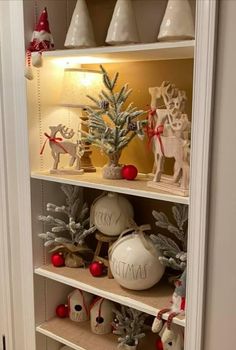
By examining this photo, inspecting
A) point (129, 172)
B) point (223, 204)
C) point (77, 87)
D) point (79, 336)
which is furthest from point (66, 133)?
point (79, 336)

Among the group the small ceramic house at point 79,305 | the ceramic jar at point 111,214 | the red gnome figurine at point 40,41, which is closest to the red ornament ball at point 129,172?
the ceramic jar at point 111,214

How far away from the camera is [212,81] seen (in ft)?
3.60

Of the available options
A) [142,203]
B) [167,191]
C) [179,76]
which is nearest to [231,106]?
[167,191]

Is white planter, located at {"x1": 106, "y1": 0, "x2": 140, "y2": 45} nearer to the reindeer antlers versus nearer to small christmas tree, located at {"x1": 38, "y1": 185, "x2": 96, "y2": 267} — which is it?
the reindeer antlers

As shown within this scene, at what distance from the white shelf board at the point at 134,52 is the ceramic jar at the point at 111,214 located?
1.66 ft

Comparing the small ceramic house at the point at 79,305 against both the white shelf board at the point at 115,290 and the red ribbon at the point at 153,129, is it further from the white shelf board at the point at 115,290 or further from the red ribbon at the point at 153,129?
the red ribbon at the point at 153,129

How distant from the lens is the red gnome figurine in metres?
1.47

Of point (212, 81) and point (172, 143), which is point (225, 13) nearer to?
point (212, 81)

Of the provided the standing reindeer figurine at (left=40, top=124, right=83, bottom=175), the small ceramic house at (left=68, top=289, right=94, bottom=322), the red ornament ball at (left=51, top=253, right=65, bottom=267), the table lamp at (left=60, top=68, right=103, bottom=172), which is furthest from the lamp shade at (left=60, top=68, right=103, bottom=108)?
the small ceramic house at (left=68, top=289, right=94, bottom=322)

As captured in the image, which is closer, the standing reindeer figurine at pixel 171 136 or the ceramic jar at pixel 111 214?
the standing reindeer figurine at pixel 171 136

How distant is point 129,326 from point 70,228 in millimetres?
434

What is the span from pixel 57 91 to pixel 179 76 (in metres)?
0.48

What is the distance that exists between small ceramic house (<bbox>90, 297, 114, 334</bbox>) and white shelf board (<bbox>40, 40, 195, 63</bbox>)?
0.94 metres

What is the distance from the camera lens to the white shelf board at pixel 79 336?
5.28ft
